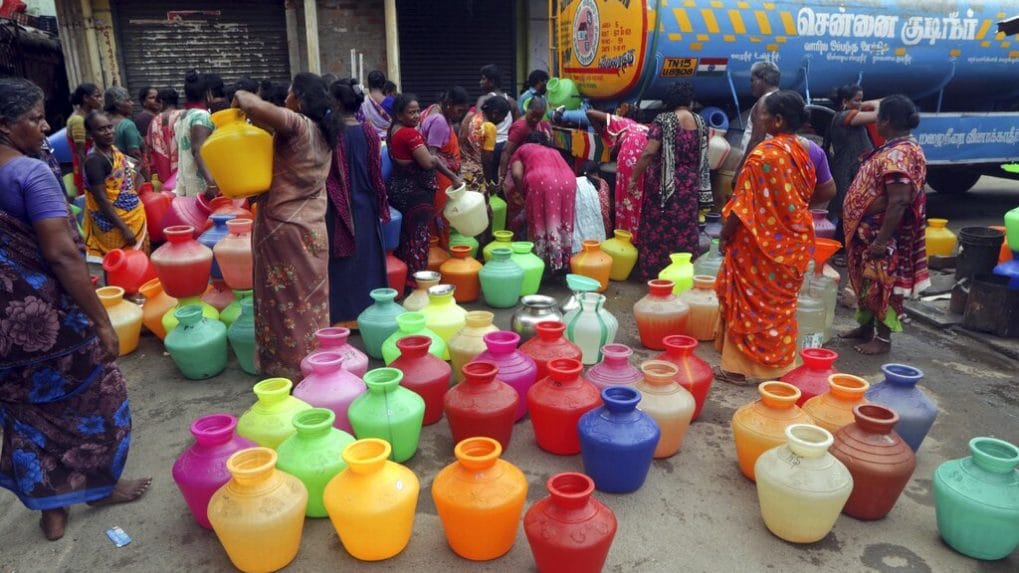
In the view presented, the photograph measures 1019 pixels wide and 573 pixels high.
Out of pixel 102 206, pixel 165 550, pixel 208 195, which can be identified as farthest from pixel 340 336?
pixel 208 195

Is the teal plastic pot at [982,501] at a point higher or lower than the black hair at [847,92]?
lower

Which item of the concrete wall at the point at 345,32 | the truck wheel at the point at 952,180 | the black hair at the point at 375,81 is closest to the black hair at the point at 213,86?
the black hair at the point at 375,81

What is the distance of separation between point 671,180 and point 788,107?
2042mm

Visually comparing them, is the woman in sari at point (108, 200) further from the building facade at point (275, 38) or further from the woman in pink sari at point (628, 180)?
the building facade at point (275, 38)

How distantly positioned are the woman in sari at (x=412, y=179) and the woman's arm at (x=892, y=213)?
3.03 m

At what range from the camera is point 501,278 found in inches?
207

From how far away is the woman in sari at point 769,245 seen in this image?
368cm

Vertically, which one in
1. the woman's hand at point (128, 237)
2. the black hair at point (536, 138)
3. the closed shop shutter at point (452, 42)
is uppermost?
the closed shop shutter at point (452, 42)

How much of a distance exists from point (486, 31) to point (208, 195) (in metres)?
6.67

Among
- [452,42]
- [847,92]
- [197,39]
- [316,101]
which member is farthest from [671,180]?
[197,39]

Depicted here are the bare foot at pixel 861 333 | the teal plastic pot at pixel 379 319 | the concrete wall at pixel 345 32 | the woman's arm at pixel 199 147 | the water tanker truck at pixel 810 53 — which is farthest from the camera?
the concrete wall at pixel 345 32

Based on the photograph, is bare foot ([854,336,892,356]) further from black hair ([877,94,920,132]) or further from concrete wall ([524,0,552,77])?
concrete wall ([524,0,552,77])

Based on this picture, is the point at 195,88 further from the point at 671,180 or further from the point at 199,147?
the point at 671,180

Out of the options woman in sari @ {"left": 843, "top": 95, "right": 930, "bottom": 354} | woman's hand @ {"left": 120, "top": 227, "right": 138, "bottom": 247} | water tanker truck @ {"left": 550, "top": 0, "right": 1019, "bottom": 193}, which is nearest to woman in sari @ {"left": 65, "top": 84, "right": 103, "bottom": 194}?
woman's hand @ {"left": 120, "top": 227, "right": 138, "bottom": 247}
